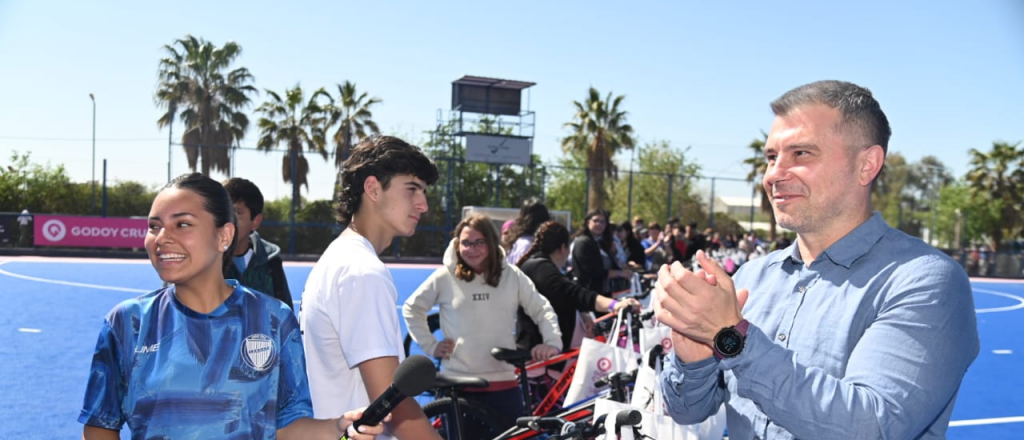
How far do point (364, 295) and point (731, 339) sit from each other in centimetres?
124

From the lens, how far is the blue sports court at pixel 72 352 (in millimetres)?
7117

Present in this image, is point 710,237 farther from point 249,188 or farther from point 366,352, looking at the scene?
point 366,352

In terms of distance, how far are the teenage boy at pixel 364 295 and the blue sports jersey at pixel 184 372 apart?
0.27 m

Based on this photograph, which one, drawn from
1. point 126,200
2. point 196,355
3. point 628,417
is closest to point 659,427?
point 628,417

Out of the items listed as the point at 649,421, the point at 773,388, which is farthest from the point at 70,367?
the point at 773,388

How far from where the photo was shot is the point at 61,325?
1158 centimetres

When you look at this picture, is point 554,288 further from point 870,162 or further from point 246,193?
point 870,162

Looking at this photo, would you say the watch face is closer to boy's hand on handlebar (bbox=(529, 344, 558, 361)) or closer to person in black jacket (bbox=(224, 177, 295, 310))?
person in black jacket (bbox=(224, 177, 295, 310))

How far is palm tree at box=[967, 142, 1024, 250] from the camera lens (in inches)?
2045

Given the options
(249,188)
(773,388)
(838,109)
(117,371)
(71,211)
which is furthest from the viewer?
(71,211)

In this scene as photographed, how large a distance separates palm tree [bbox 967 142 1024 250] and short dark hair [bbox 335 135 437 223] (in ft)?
188

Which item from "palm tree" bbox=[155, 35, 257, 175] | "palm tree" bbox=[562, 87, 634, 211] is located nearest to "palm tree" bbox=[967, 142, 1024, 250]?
"palm tree" bbox=[562, 87, 634, 211]

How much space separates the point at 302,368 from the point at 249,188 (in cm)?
259

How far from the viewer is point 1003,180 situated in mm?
52969
